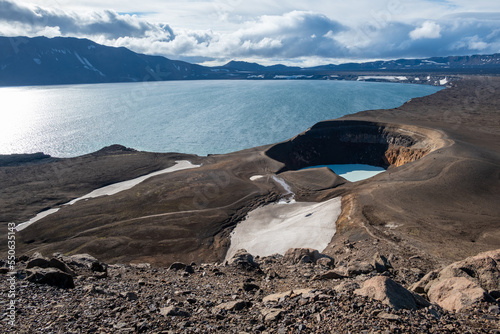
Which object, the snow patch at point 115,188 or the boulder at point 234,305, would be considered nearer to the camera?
the boulder at point 234,305

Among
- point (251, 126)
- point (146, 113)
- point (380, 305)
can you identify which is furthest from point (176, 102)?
point (380, 305)

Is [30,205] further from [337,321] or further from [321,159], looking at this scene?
[321,159]

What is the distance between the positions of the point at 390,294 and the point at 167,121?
133385 millimetres

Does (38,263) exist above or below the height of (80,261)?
above

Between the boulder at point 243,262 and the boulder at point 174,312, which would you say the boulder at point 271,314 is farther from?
the boulder at point 243,262

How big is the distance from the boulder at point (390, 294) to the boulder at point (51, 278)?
14.3m

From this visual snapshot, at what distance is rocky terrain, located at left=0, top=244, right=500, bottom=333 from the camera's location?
11.9 meters

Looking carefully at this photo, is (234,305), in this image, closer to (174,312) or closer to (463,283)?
(174,312)

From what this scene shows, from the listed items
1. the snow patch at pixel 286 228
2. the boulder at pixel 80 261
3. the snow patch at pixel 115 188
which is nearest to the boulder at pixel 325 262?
the snow patch at pixel 286 228

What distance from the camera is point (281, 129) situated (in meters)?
117

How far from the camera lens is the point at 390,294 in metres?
12.7

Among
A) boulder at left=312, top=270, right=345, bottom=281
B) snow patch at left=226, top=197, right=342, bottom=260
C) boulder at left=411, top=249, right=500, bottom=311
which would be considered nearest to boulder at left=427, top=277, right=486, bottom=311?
boulder at left=411, top=249, right=500, bottom=311

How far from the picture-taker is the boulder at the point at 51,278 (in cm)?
1638

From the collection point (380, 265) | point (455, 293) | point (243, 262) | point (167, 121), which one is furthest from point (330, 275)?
point (167, 121)
